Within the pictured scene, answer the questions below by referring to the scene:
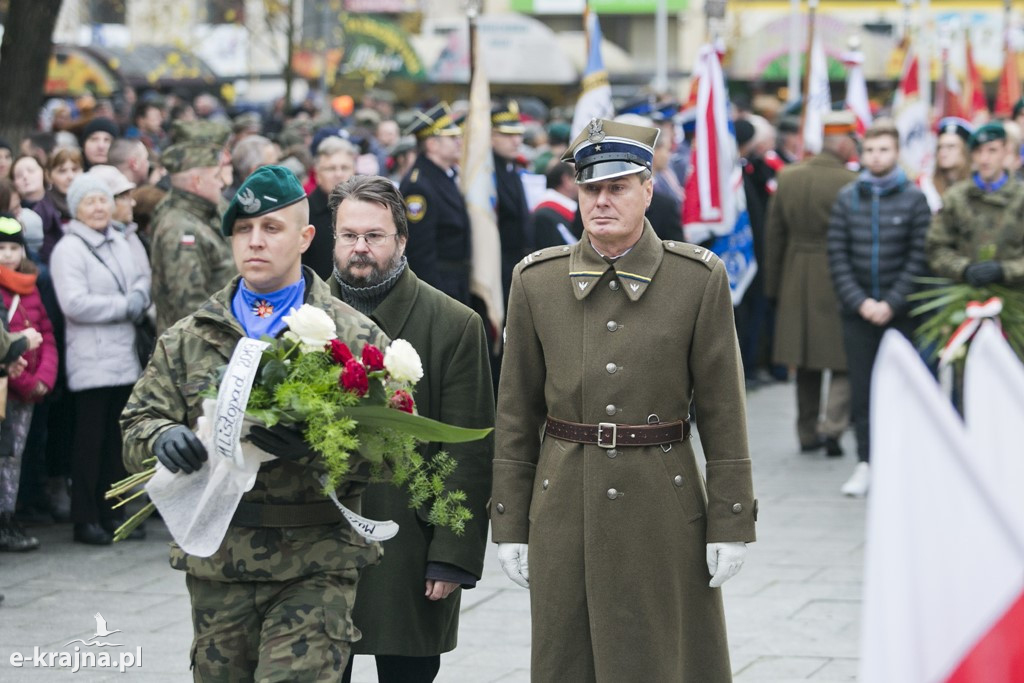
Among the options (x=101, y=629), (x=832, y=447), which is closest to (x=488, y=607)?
(x=101, y=629)

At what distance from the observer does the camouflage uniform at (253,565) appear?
4.23 metres

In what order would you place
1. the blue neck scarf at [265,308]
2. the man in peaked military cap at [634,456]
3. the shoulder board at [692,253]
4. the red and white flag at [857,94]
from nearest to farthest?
the blue neck scarf at [265,308] < the man in peaked military cap at [634,456] < the shoulder board at [692,253] < the red and white flag at [857,94]

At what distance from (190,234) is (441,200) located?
212cm

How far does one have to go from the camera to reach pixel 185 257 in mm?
8195

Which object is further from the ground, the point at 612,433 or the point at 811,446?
the point at 612,433

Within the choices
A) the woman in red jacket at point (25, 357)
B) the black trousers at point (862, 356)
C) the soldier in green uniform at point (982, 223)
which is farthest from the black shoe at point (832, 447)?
the woman in red jacket at point (25, 357)

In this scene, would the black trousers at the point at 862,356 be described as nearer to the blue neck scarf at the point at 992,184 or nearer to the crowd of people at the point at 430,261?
the crowd of people at the point at 430,261

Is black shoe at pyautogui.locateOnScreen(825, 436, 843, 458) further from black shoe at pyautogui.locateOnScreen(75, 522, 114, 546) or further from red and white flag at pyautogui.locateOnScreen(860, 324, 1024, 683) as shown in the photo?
red and white flag at pyautogui.locateOnScreen(860, 324, 1024, 683)

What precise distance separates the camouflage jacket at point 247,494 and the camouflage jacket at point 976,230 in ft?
21.3

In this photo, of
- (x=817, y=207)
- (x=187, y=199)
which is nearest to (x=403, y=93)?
(x=817, y=207)

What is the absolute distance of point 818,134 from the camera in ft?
50.4

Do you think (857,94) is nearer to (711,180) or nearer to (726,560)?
(711,180)

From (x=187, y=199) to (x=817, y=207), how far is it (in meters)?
5.33

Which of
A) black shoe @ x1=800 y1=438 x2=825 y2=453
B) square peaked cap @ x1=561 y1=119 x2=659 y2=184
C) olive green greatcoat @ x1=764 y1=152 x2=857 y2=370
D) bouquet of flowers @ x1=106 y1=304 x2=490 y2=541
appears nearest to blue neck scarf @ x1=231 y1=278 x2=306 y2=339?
bouquet of flowers @ x1=106 y1=304 x2=490 y2=541
